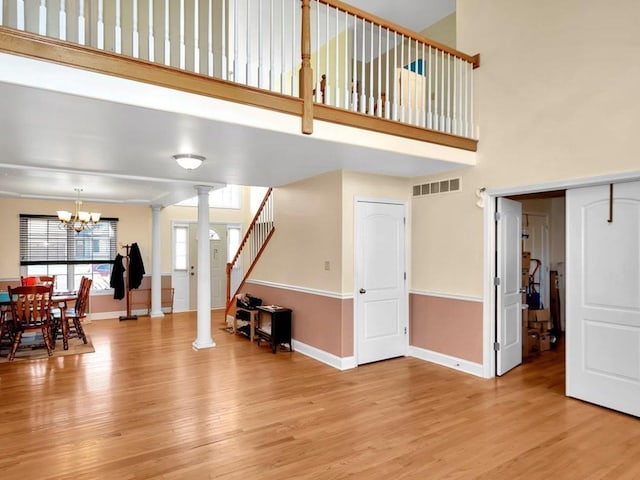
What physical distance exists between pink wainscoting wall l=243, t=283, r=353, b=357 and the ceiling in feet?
5.35

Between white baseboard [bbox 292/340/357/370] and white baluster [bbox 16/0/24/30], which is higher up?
white baluster [bbox 16/0/24/30]

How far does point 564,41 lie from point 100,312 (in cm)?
866

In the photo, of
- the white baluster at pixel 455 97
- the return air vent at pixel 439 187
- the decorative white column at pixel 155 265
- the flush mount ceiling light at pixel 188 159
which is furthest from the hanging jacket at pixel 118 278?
the white baluster at pixel 455 97

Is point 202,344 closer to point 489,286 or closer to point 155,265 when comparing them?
point 155,265

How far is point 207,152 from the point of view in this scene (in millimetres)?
3992

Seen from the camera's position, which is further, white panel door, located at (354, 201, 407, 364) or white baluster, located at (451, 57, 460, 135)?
white panel door, located at (354, 201, 407, 364)

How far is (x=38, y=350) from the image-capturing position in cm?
561

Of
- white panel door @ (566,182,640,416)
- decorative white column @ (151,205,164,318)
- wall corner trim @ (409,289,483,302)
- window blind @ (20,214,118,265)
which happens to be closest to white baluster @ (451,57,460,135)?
white panel door @ (566,182,640,416)

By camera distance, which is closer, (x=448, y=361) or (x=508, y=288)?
(x=508, y=288)

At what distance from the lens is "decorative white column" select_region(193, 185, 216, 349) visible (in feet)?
19.1

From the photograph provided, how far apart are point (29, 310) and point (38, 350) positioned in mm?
736

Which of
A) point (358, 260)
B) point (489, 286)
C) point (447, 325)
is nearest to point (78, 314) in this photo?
point (358, 260)

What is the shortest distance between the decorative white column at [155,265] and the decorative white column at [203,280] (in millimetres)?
2717

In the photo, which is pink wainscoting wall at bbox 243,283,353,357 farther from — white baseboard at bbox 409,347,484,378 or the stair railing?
white baseboard at bbox 409,347,484,378
